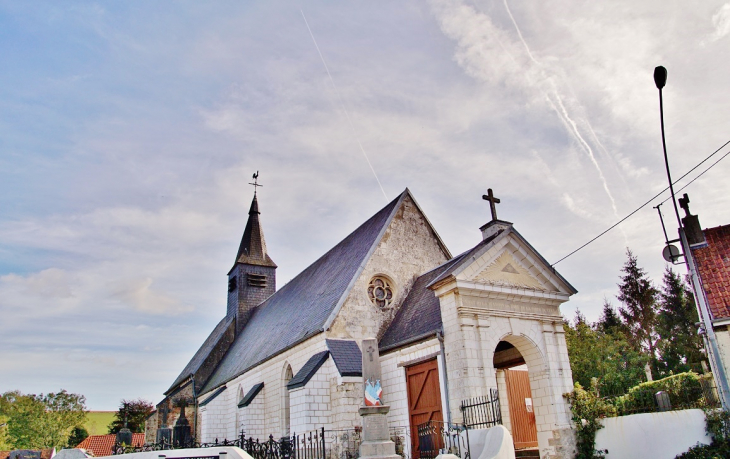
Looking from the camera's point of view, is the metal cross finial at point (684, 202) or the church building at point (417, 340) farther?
the metal cross finial at point (684, 202)

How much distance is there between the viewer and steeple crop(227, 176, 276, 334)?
98.7 ft

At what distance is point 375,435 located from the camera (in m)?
9.55

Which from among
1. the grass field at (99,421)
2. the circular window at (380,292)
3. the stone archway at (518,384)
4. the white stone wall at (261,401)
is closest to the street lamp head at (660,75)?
the stone archway at (518,384)

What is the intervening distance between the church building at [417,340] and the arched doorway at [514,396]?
0.04m

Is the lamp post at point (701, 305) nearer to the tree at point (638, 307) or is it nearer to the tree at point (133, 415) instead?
the tree at point (638, 307)

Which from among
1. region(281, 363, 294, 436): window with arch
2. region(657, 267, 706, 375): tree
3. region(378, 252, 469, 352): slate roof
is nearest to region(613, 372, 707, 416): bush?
region(378, 252, 469, 352): slate roof

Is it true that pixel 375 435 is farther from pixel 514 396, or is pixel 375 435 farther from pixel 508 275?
pixel 514 396

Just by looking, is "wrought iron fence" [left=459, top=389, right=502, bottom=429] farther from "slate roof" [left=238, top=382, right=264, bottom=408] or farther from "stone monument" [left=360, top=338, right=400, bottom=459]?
"slate roof" [left=238, top=382, right=264, bottom=408]

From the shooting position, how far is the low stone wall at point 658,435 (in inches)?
445

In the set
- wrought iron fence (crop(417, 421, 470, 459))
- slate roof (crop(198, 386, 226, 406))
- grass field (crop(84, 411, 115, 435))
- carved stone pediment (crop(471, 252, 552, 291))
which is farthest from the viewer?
grass field (crop(84, 411, 115, 435))

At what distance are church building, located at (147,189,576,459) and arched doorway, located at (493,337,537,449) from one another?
0.04 meters

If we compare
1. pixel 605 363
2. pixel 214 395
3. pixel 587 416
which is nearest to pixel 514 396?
pixel 587 416

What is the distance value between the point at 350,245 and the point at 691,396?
11.9m

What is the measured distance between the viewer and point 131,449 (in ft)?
57.8
